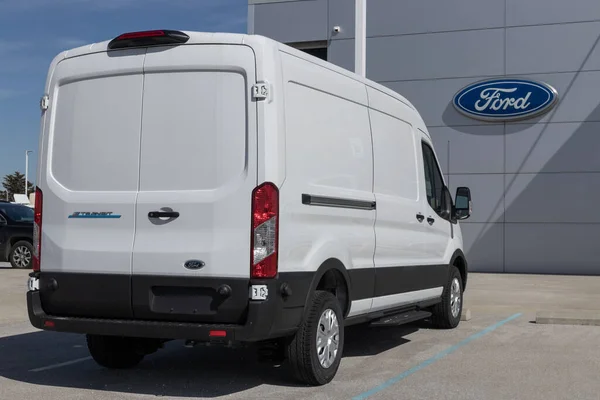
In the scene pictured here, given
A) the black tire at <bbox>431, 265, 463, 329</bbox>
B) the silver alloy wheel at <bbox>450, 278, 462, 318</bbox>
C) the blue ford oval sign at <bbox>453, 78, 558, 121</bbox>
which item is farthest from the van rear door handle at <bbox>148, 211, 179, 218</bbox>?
the blue ford oval sign at <bbox>453, 78, 558, 121</bbox>

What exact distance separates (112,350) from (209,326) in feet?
5.91

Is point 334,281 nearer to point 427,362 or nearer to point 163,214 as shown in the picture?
point 427,362

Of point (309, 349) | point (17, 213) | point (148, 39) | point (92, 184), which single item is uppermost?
point (148, 39)

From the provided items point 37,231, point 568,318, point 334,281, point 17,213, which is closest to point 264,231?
point 334,281

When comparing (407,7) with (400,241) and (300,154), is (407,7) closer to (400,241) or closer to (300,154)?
(400,241)

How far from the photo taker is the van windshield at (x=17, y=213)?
1952 centimetres

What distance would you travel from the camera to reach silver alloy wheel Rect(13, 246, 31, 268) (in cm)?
1948

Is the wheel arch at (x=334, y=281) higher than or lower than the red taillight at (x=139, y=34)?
lower

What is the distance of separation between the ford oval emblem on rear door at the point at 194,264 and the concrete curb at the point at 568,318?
6233 millimetres

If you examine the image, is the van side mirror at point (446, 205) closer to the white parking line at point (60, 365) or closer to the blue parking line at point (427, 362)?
the blue parking line at point (427, 362)

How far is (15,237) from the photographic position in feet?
63.6

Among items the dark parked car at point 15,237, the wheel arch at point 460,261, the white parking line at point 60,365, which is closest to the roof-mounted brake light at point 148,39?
the white parking line at point 60,365

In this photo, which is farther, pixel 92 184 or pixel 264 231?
pixel 92 184

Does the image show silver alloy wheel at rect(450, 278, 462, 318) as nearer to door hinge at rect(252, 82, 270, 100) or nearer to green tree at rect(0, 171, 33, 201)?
door hinge at rect(252, 82, 270, 100)
